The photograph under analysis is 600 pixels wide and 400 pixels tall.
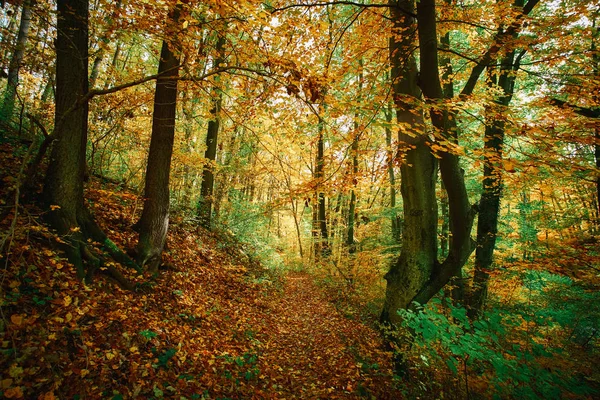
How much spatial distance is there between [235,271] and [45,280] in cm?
565

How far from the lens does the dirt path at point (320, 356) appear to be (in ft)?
14.9

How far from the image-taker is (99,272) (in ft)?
15.1

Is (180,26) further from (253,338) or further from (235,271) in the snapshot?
(235,271)

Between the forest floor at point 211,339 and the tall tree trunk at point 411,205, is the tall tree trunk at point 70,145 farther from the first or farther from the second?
the tall tree trunk at point 411,205

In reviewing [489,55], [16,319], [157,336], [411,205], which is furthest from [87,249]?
[489,55]

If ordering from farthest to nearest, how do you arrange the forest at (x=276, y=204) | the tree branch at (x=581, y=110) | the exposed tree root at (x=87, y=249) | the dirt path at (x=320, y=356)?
the tree branch at (x=581, y=110) → the dirt path at (x=320, y=356) → the exposed tree root at (x=87, y=249) → the forest at (x=276, y=204)

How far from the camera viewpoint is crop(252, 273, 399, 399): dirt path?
4555 mm

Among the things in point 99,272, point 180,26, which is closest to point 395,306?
point 99,272

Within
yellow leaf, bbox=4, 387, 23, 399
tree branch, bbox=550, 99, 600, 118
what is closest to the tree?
tree branch, bbox=550, 99, 600, 118

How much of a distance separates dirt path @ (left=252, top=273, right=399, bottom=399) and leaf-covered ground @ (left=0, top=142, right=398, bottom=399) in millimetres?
25

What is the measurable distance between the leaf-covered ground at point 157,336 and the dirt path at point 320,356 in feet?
0.08

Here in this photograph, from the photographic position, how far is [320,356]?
5.84m

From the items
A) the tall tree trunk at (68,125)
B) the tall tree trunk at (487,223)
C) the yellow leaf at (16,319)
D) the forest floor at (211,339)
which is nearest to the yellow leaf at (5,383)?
the forest floor at (211,339)

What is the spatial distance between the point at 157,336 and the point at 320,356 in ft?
10.9
